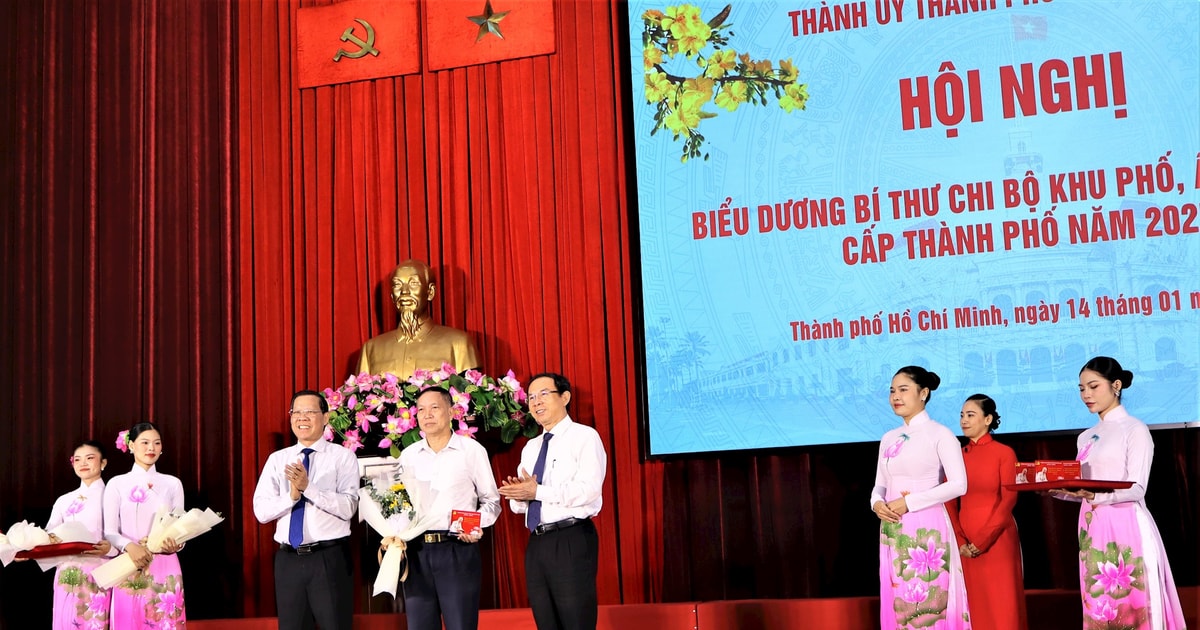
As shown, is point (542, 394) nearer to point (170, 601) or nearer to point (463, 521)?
point (463, 521)

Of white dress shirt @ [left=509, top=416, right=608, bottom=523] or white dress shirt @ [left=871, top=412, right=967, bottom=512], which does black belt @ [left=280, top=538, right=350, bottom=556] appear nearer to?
white dress shirt @ [left=509, top=416, right=608, bottom=523]

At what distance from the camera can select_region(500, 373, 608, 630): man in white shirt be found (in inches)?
154

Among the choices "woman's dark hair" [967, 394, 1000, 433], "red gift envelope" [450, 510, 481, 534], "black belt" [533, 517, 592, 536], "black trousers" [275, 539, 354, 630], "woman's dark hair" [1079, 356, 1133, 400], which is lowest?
"black trousers" [275, 539, 354, 630]

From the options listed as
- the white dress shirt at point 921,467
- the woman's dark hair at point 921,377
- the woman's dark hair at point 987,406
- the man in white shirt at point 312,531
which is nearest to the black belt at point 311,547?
the man in white shirt at point 312,531

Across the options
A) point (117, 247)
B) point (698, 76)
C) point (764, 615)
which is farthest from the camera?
point (117, 247)

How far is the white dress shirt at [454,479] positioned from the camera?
13.4ft

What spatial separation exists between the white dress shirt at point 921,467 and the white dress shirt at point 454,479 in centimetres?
142


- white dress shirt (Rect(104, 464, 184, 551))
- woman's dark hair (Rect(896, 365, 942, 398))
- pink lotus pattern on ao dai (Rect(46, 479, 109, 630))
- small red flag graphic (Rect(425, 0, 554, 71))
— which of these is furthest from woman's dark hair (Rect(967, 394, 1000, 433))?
pink lotus pattern on ao dai (Rect(46, 479, 109, 630))

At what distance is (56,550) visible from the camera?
4840 mm

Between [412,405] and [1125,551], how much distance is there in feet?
9.50

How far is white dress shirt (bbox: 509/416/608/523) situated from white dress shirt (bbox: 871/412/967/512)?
1058mm

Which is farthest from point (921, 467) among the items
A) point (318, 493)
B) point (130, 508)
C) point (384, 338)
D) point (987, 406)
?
point (130, 508)

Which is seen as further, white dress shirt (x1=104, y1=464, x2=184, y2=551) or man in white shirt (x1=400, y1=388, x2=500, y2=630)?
white dress shirt (x1=104, y1=464, x2=184, y2=551)

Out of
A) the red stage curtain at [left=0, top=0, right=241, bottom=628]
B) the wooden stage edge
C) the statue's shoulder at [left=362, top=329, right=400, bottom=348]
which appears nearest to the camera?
the wooden stage edge
